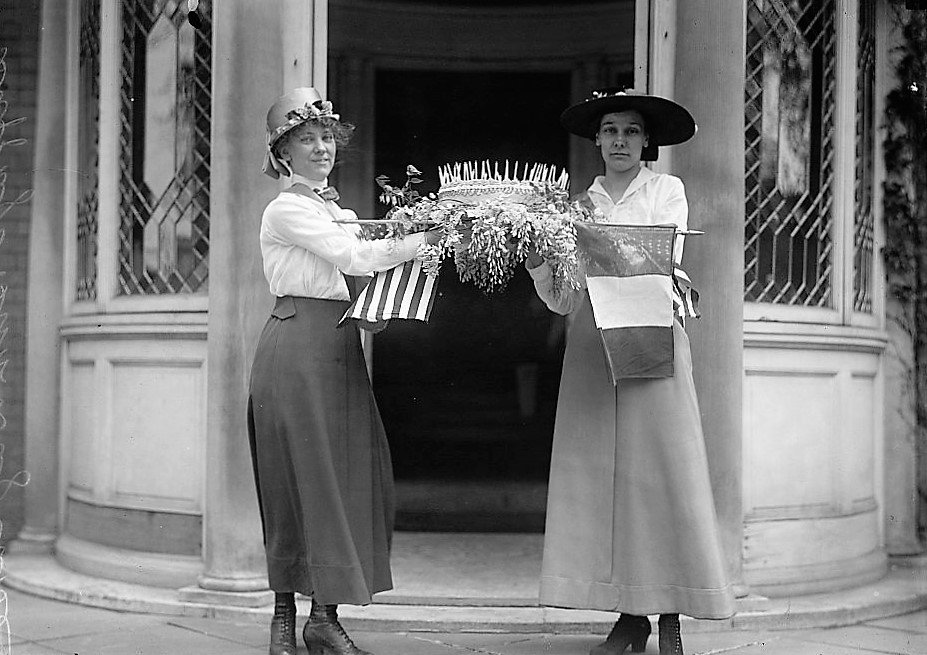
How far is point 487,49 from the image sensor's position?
8.64 m

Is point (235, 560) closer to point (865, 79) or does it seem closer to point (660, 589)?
point (660, 589)

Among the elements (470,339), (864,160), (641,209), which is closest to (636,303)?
(641,209)

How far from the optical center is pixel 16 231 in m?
6.54

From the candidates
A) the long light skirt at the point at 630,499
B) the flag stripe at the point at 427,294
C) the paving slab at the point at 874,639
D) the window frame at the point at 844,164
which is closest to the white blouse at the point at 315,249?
the flag stripe at the point at 427,294

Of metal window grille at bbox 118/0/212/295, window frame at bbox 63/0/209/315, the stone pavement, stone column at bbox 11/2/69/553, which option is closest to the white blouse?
the stone pavement

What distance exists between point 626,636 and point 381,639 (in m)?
1.03

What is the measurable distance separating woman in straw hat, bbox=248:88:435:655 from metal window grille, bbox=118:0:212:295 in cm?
150

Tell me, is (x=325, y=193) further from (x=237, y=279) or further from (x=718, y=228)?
(x=718, y=228)

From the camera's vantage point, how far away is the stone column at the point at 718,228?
5.17m

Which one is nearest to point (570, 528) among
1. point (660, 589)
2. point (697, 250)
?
point (660, 589)

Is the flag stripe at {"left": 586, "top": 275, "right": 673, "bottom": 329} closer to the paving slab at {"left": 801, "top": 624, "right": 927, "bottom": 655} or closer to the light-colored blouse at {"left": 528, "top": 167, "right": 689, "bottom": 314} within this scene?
the light-colored blouse at {"left": 528, "top": 167, "right": 689, "bottom": 314}

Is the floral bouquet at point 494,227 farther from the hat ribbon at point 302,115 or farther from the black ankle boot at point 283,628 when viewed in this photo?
the black ankle boot at point 283,628

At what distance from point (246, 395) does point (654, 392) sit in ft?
6.26

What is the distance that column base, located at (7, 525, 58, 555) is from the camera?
6.35m
